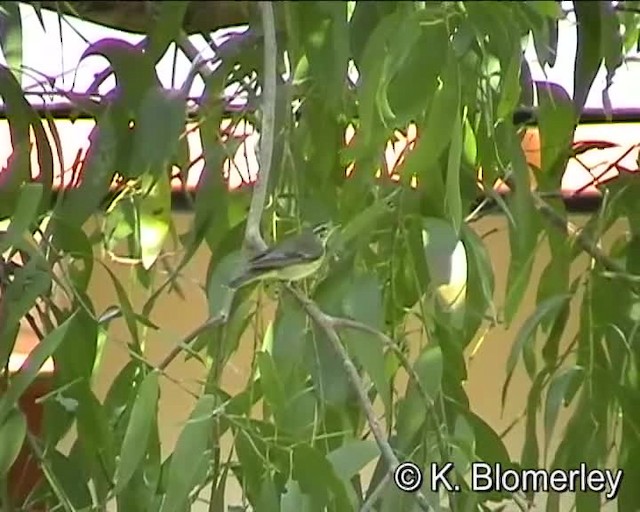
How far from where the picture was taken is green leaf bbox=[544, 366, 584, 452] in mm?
546

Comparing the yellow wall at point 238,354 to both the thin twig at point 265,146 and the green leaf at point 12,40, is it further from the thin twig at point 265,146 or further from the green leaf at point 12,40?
the thin twig at point 265,146

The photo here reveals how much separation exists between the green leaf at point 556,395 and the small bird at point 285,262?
6.8 inches

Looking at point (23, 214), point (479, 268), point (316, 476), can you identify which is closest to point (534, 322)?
point (479, 268)

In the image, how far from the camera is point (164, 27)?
14.9 inches

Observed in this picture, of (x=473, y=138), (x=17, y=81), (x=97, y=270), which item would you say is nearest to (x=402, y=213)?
(x=473, y=138)

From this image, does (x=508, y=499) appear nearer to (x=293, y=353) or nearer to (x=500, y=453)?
(x=500, y=453)

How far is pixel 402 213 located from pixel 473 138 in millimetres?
62

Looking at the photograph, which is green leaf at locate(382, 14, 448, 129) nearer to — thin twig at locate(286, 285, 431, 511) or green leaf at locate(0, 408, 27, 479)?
thin twig at locate(286, 285, 431, 511)

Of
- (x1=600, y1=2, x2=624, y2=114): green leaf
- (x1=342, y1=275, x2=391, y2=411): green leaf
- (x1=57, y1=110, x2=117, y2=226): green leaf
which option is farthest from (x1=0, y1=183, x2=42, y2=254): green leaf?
(x1=600, y1=2, x2=624, y2=114): green leaf

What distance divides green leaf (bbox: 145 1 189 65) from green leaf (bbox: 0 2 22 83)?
0.10 m

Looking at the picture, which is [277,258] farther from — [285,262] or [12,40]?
[12,40]

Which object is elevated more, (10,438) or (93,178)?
(93,178)

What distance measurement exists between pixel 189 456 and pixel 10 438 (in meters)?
0.09

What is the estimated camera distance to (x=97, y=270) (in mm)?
822
